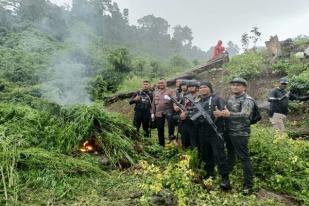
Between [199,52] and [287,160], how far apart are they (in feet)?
192

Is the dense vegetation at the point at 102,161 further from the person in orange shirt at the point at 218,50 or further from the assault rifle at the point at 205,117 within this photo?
the person in orange shirt at the point at 218,50

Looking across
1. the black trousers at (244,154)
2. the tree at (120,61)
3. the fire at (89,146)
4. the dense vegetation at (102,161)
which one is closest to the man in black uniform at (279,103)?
the dense vegetation at (102,161)

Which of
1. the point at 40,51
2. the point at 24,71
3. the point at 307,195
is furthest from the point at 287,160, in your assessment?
the point at 40,51

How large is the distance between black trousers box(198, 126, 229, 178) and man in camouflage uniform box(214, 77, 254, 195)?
22 centimetres

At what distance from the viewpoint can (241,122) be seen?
20.6 feet

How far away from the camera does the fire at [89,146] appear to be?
7.93m

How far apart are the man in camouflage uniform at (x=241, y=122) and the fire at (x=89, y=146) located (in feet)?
9.48

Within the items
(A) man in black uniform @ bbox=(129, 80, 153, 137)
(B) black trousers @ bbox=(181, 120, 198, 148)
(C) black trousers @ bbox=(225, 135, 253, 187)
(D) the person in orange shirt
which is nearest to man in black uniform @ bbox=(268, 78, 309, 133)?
(B) black trousers @ bbox=(181, 120, 198, 148)

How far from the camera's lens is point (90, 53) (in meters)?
19.9

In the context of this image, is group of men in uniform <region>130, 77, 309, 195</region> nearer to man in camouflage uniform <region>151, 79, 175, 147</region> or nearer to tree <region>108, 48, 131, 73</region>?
man in camouflage uniform <region>151, 79, 175, 147</region>

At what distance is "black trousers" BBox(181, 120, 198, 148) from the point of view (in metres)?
7.36

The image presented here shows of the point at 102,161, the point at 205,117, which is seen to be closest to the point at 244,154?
the point at 205,117

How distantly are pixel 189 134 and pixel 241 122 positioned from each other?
1489mm

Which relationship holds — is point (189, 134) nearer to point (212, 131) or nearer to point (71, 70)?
point (212, 131)
